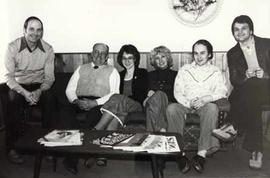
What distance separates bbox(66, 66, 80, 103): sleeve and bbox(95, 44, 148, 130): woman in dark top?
379 millimetres

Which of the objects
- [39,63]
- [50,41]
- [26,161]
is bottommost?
[26,161]

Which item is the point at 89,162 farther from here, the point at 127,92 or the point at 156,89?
the point at 156,89

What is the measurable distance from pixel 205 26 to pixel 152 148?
1636 mm

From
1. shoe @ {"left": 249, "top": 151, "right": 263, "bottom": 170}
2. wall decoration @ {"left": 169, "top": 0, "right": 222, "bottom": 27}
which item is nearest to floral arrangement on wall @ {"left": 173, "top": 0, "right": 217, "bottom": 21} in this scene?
wall decoration @ {"left": 169, "top": 0, "right": 222, "bottom": 27}

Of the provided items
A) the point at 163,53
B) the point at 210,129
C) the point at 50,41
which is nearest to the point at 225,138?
the point at 210,129

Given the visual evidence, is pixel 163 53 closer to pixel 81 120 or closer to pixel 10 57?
pixel 81 120

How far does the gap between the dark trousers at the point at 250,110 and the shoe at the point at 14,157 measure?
167 cm

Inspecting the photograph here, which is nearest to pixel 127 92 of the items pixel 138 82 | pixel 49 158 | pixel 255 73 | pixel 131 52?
pixel 138 82

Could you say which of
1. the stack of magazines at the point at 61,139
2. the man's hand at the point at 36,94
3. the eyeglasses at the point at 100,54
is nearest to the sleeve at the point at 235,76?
the eyeglasses at the point at 100,54

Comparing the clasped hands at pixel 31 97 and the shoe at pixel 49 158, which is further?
the clasped hands at pixel 31 97

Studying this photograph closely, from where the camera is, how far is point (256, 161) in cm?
246

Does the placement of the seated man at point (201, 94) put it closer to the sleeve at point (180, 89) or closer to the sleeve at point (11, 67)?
the sleeve at point (180, 89)

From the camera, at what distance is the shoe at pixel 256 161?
2.44 meters

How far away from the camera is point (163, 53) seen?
9.84 ft
